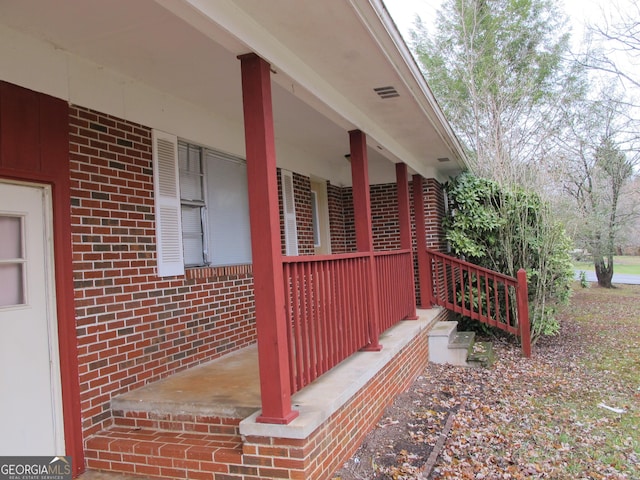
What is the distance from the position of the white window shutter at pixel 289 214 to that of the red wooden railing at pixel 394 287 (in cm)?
147

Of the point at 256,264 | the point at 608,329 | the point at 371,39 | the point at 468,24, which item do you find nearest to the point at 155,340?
the point at 256,264

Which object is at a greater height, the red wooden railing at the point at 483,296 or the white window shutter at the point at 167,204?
the white window shutter at the point at 167,204

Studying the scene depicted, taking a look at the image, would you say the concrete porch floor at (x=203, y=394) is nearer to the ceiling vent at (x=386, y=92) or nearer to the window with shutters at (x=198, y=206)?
the window with shutters at (x=198, y=206)

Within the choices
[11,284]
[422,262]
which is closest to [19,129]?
[11,284]

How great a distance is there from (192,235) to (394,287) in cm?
255

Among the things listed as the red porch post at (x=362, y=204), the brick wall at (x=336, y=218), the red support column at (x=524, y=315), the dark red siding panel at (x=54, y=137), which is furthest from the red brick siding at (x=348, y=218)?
the dark red siding panel at (x=54, y=137)

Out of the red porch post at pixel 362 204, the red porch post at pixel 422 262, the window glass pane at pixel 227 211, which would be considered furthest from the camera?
the red porch post at pixel 422 262

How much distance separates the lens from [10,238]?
9.48 ft

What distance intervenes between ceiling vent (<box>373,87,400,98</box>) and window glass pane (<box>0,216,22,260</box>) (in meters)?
3.03

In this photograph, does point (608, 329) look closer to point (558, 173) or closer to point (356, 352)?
point (558, 173)

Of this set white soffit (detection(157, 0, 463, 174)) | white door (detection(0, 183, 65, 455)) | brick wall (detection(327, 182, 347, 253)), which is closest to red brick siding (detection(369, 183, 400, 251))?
brick wall (detection(327, 182, 347, 253))

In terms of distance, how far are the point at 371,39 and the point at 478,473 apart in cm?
317

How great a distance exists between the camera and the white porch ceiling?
2.73 metres

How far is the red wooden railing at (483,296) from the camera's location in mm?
6887
